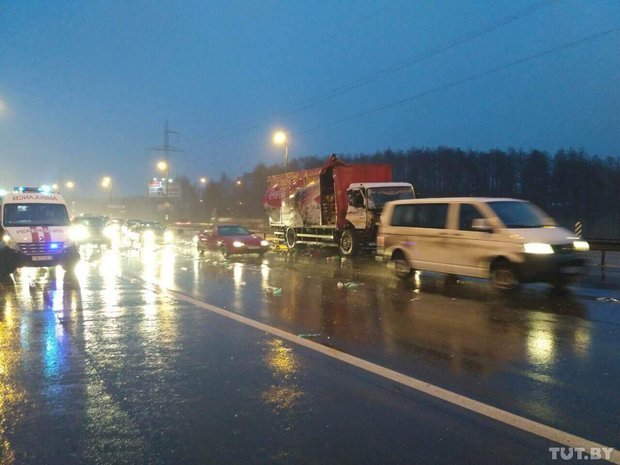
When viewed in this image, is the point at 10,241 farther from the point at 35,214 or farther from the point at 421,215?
the point at 421,215

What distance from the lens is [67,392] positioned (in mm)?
5465

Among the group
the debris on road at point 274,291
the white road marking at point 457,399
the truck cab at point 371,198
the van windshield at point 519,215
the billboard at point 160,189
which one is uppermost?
the billboard at point 160,189

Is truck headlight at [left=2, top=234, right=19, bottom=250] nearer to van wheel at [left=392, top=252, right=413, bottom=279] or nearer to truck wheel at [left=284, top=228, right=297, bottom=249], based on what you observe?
van wheel at [left=392, top=252, right=413, bottom=279]

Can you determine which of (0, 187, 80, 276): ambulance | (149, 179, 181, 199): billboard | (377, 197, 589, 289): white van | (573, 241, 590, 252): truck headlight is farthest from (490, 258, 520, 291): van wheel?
(149, 179, 181, 199): billboard

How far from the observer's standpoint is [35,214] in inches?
668

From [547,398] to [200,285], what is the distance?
10316mm

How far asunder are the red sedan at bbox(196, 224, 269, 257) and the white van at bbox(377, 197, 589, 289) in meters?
9.47

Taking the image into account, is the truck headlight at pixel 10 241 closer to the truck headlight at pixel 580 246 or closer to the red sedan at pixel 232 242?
the red sedan at pixel 232 242

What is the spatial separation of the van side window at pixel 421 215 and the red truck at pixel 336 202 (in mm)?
6054

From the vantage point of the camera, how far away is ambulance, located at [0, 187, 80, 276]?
1590 cm

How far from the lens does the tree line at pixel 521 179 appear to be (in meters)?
70.1

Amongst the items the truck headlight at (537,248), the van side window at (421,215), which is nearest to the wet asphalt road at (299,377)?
the truck headlight at (537,248)

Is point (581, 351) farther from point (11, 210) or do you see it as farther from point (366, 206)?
point (11, 210)

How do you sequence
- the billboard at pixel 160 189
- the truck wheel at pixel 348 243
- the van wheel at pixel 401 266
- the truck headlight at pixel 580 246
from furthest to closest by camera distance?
the billboard at pixel 160 189 < the truck wheel at pixel 348 243 < the van wheel at pixel 401 266 < the truck headlight at pixel 580 246
